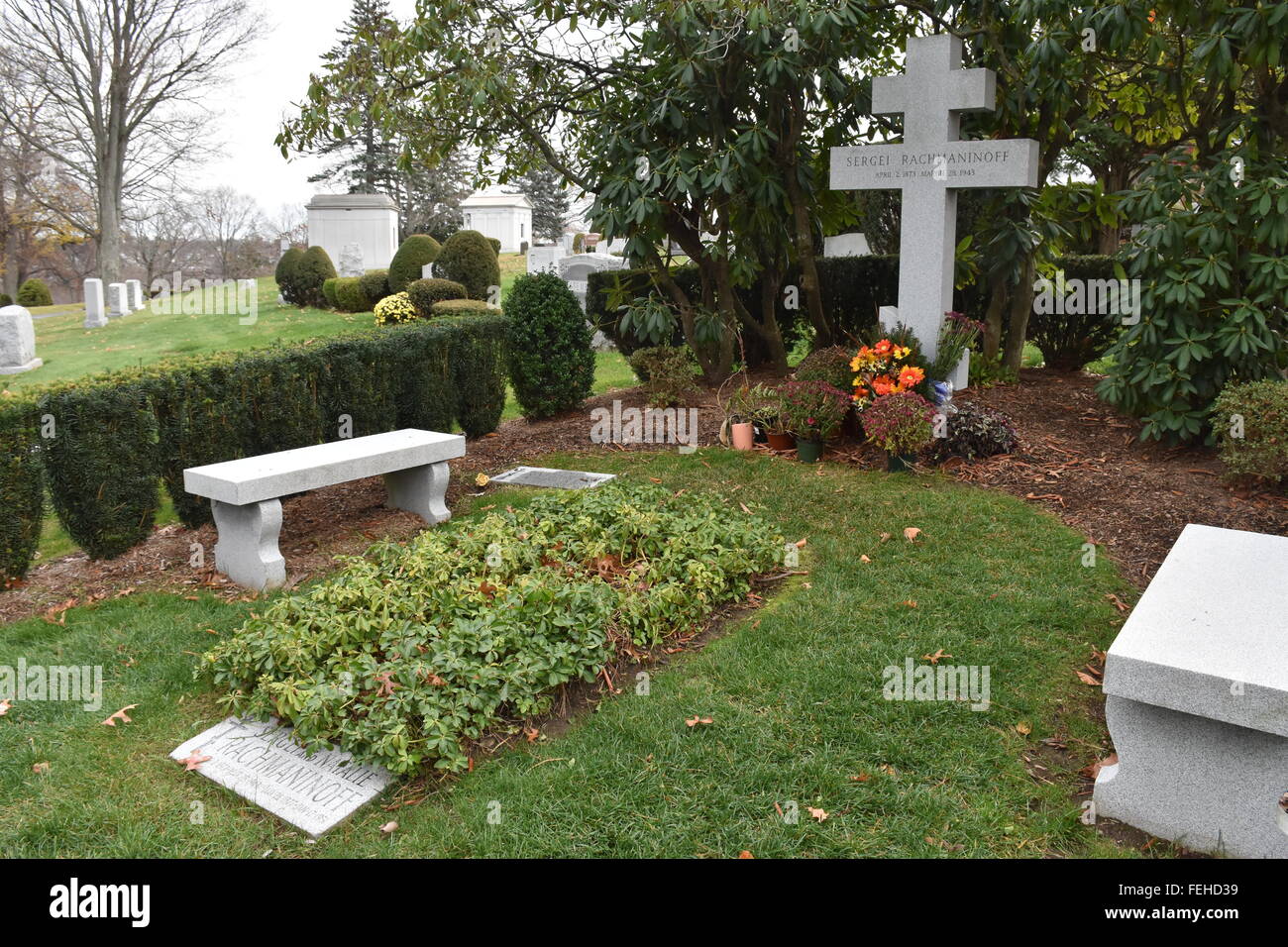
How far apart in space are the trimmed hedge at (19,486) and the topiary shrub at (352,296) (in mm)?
16393

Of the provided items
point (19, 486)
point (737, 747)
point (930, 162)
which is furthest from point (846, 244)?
point (737, 747)

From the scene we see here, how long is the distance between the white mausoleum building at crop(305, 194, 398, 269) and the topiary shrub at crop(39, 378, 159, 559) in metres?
22.9

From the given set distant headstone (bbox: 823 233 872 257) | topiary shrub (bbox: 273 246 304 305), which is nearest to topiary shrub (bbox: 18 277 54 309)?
topiary shrub (bbox: 273 246 304 305)

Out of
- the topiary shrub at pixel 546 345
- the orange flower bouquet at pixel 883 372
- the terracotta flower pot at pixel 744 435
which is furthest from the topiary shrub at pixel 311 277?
the orange flower bouquet at pixel 883 372

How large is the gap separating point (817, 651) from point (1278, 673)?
1916 millimetres

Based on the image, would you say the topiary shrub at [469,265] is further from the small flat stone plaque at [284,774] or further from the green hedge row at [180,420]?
the small flat stone plaque at [284,774]

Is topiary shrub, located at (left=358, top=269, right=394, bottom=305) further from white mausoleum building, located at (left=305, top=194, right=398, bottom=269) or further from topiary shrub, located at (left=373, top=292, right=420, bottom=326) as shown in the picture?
white mausoleum building, located at (left=305, top=194, right=398, bottom=269)

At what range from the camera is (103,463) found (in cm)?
590

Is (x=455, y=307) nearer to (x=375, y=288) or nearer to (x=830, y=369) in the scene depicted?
(x=375, y=288)

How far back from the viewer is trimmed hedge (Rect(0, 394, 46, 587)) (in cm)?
554

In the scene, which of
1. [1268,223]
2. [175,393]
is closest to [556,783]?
[175,393]

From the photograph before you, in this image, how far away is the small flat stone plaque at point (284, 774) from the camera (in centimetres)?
348

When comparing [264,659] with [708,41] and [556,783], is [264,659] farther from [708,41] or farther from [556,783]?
[708,41]

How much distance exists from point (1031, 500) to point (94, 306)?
22.4 m
